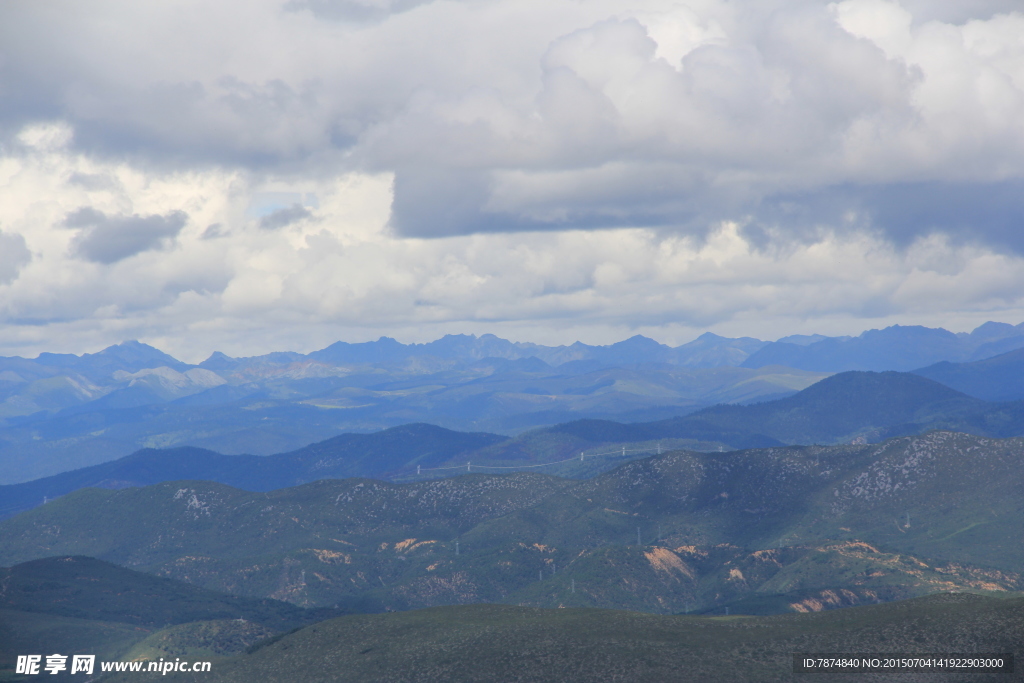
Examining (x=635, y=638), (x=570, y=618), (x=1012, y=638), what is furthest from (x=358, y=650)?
(x=1012, y=638)

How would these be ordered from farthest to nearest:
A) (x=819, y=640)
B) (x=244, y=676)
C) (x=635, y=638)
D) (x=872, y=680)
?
(x=244, y=676)
(x=635, y=638)
(x=819, y=640)
(x=872, y=680)

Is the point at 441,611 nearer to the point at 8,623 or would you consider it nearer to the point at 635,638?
the point at 635,638

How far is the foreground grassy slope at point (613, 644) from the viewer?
111 m

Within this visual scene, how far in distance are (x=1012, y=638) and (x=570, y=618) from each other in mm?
57265

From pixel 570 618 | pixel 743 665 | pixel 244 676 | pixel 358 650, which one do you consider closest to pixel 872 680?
pixel 743 665

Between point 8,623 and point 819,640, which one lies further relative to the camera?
point 8,623

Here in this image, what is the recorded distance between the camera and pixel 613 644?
122 meters

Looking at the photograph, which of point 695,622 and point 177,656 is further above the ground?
point 695,622

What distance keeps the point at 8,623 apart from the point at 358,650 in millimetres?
95434

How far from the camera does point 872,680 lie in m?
101

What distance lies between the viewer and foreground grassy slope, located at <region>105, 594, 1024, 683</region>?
364 ft

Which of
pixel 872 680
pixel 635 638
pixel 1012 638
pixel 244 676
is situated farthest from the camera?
pixel 244 676

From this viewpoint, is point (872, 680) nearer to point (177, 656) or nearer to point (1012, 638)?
point (1012, 638)

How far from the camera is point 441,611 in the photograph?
503 feet
